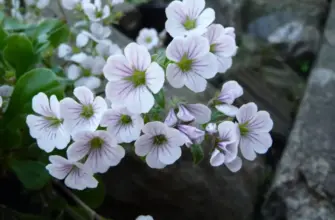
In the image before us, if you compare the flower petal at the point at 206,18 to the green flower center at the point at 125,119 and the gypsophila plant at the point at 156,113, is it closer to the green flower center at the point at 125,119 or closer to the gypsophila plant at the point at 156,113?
the gypsophila plant at the point at 156,113

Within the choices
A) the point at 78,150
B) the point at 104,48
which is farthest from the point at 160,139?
the point at 104,48

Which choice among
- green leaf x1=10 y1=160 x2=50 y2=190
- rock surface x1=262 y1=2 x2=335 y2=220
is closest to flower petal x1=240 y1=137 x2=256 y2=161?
green leaf x1=10 y1=160 x2=50 y2=190

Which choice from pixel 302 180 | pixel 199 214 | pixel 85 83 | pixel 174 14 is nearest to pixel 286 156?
pixel 302 180

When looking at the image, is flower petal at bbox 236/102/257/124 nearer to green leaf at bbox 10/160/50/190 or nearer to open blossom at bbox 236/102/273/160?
open blossom at bbox 236/102/273/160

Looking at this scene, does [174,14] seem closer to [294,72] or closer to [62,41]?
[62,41]

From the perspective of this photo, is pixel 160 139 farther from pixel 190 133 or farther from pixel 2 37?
pixel 2 37

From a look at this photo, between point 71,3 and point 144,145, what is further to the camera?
point 71,3
